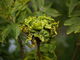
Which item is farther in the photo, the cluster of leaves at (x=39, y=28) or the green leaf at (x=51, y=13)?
the green leaf at (x=51, y=13)

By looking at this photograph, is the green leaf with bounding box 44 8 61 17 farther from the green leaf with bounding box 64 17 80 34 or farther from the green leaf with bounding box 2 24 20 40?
the green leaf with bounding box 2 24 20 40

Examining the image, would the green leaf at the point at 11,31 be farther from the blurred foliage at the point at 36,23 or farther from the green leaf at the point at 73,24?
the green leaf at the point at 73,24

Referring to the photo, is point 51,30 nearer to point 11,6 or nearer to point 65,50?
point 11,6

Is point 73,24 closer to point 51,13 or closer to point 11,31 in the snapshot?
point 51,13

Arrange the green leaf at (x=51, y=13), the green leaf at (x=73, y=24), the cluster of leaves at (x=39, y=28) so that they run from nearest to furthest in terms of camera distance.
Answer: the cluster of leaves at (x=39, y=28)
the green leaf at (x=73, y=24)
the green leaf at (x=51, y=13)

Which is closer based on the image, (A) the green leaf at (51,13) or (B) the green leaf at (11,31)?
(B) the green leaf at (11,31)

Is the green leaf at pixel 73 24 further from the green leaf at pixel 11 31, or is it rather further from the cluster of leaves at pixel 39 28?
the green leaf at pixel 11 31

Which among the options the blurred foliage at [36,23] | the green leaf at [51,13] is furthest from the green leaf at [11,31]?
the green leaf at [51,13]

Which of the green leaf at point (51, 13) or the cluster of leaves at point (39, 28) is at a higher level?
the green leaf at point (51, 13)

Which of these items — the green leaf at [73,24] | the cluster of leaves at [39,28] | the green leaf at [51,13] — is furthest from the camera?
the green leaf at [51,13]

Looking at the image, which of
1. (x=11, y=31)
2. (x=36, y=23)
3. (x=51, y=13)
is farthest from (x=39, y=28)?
(x=51, y=13)

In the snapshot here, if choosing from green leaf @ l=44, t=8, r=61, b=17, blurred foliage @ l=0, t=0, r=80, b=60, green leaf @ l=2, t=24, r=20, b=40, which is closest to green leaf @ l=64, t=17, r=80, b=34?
blurred foliage @ l=0, t=0, r=80, b=60

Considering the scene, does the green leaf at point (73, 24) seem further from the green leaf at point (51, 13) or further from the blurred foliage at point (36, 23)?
the green leaf at point (51, 13)

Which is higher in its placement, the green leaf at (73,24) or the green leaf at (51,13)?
the green leaf at (51,13)
